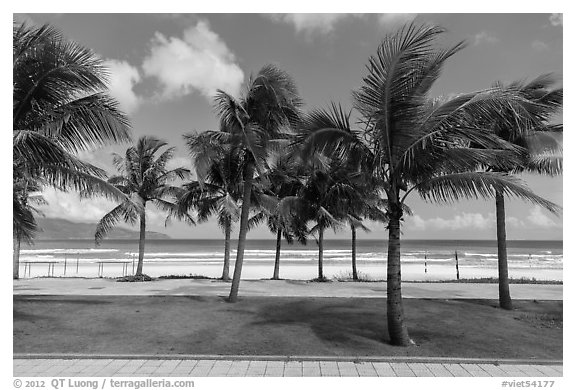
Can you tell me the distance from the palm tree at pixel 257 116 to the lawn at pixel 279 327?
2210 mm

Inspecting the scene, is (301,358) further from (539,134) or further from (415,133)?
(539,134)

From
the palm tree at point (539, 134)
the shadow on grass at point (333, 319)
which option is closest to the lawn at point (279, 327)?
the shadow on grass at point (333, 319)

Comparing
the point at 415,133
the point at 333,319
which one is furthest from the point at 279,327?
the point at 415,133

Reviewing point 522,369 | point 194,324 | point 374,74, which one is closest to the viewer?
point 522,369

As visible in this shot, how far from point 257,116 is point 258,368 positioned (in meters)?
7.62

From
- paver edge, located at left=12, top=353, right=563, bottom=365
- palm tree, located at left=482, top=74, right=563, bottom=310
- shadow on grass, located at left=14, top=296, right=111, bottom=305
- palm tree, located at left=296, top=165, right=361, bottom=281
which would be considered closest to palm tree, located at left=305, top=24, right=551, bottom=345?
paver edge, located at left=12, top=353, right=563, bottom=365

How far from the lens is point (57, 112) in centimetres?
838

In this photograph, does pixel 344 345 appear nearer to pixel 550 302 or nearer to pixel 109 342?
pixel 109 342

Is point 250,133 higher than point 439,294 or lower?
higher

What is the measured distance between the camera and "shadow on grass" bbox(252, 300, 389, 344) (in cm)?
791

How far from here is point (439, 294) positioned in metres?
13.7

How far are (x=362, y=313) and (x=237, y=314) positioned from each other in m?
3.14

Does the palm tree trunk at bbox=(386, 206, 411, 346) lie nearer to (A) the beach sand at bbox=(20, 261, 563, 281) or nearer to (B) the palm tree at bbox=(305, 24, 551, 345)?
(B) the palm tree at bbox=(305, 24, 551, 345)
